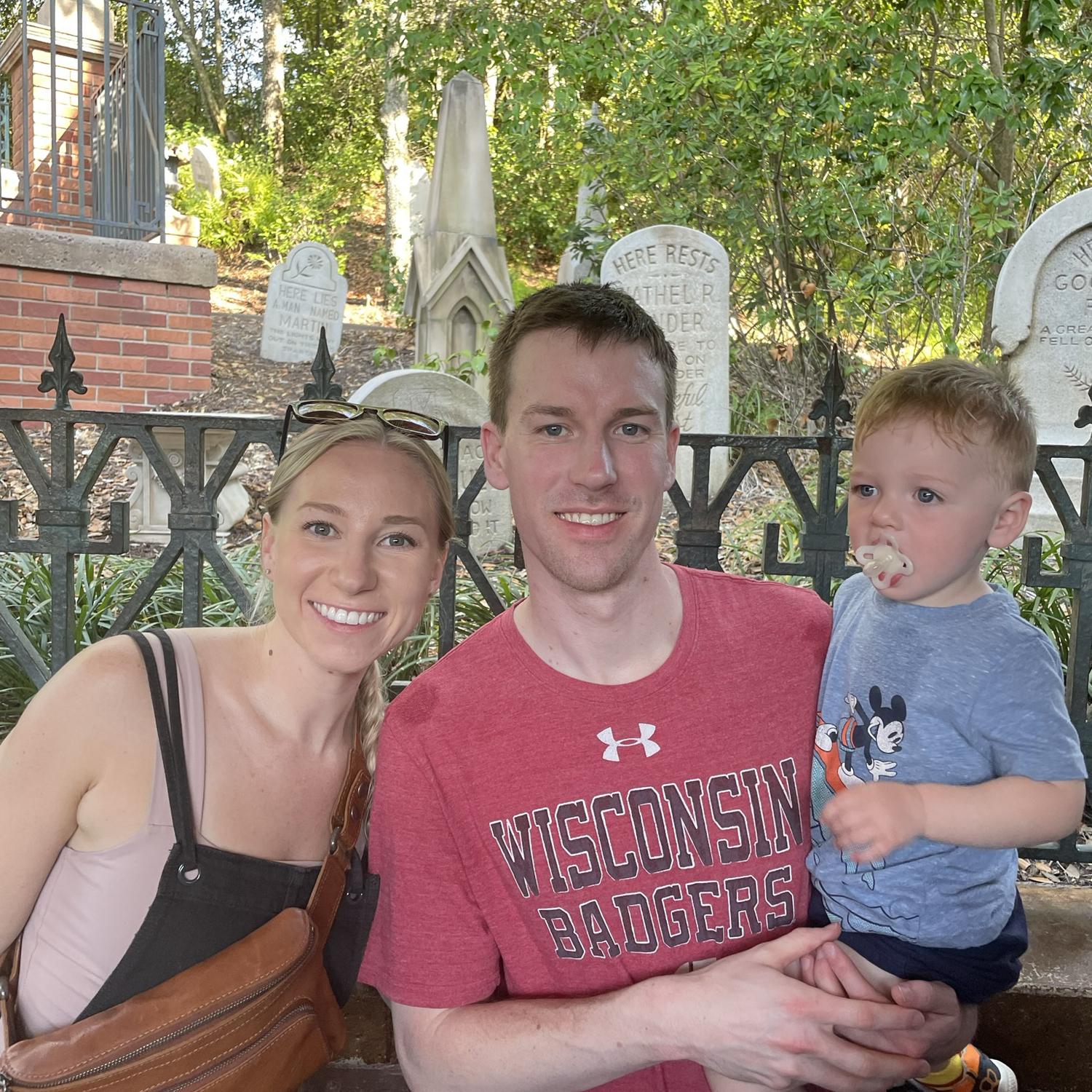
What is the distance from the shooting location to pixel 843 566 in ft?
8.16

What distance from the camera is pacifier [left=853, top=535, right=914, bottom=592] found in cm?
171

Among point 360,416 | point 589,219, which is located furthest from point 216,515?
point 589,219

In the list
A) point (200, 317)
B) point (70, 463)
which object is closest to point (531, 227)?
point (200, 317)

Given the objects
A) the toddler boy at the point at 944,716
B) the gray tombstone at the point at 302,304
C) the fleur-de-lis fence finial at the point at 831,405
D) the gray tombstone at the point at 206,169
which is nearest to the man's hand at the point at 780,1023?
the toddler boy at the point at 944,716

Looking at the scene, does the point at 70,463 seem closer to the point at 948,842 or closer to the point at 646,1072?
the point at 646,1072

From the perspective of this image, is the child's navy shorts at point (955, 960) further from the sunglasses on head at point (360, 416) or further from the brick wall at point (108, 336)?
the brick wall at point (108, 336)

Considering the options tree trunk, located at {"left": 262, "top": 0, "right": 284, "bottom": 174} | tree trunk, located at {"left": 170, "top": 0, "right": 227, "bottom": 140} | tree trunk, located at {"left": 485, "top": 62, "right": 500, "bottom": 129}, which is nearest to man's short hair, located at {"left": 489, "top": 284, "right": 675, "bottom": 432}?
tree trunk, located at {"left": 485, "top": 62, "right": 500, "bottom": 129}

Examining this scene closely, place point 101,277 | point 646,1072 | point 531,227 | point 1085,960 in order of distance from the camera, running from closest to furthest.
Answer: point 646,1072 < point 1085,960 < point 101,277 < point 531,227

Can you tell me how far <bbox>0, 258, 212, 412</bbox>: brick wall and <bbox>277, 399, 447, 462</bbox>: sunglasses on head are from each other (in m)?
6.48

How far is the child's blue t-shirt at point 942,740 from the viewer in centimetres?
163

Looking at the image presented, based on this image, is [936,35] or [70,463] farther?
[936,35]

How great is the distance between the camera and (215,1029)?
4.98ft

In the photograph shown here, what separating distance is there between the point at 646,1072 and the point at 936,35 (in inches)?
395

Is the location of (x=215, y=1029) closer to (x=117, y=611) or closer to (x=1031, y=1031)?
(x=1031, y=1031)
